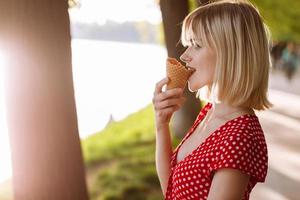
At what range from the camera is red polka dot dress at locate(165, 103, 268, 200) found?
7.05ft

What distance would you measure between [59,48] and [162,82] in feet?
3.54

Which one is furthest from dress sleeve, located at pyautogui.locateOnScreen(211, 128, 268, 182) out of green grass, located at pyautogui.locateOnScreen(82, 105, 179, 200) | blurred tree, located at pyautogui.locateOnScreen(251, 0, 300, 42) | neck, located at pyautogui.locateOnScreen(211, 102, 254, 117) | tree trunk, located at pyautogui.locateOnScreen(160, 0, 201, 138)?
blurred tree, located at pyautogui.locateOnScreen(251, 0, 300, 42)

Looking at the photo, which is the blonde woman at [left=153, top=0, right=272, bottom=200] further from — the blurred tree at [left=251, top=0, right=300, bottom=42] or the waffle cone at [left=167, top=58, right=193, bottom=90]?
the blurred tree at [left=251, top=0, right=300, bottom=42]

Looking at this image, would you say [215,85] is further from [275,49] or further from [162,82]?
[275,49]

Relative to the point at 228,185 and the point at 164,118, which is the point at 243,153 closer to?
the point at 228,185

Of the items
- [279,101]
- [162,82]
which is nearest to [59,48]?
[162,82]

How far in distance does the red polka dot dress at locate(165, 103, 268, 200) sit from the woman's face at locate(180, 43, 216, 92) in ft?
0.64

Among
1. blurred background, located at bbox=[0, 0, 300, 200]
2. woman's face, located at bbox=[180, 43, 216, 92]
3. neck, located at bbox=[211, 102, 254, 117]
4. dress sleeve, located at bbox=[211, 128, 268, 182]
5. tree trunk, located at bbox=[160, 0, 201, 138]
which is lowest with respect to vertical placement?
blurred background, located at bbox=[0, 0, 300, 200]

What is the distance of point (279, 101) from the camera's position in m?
14.5

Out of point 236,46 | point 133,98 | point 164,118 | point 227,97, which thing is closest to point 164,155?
point 164,118

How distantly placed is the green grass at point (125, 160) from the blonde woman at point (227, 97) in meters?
5.54

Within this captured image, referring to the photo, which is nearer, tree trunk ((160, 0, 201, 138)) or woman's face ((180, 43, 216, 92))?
woman's face ((180, 43, 216, 92))

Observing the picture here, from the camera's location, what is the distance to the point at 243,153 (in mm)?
2148

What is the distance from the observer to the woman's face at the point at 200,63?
231 cm
